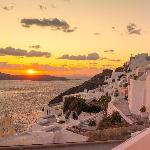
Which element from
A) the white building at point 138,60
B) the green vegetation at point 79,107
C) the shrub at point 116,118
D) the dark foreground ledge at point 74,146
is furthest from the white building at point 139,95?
the white building at point 138,60

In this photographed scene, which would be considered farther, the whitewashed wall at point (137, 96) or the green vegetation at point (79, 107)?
the green vegetation at point (79, 107)

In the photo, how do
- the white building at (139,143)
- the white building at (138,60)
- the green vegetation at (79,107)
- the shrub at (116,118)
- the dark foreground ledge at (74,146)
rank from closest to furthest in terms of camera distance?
the white building at (139,143) < the dark foreground ledge at (74,146) < the shrub at (116,118) < the green vegetation at (79,107) < the white building at (138,60)

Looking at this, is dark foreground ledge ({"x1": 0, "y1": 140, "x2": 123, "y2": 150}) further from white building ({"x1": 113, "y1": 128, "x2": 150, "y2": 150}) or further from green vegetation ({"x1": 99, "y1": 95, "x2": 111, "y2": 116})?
green vegetation ({"x1": 99, "y1": 95, "x2": 111, "y2": 116})

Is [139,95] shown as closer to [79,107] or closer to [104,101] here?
[79,107]

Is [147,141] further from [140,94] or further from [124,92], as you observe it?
[124,92]

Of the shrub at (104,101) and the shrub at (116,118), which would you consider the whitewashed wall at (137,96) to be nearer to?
the shrub at (116,118)

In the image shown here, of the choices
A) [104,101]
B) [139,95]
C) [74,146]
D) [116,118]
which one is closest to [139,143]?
[74,146]

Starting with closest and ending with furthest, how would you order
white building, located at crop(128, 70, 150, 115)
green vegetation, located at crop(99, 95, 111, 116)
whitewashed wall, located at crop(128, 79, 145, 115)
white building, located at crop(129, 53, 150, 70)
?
white building, located at crop(128, 70, 150, 115), whitewashed wall, located at crop(128, 79, 145, 115), green vegetation, located at crop(99, 95, 111, 116), white building, located at crop(129, 53, 150, 70)

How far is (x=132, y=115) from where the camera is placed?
29.0 metres

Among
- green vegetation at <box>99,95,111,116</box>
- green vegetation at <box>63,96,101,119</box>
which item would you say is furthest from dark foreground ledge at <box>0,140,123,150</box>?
green vegetation at <box>99,95,111,116</box>

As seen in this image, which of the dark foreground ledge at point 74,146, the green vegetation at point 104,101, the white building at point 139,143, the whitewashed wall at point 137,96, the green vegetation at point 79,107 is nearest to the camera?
the white building at point 139,143

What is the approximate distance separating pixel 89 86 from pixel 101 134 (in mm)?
85176

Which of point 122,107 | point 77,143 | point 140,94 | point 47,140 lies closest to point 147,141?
point 77,143

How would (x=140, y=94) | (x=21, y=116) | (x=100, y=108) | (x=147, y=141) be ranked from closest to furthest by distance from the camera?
(x=147, y=141)
(x=140, y=94)
(x=100, y=108)
(x=21, y=116)
